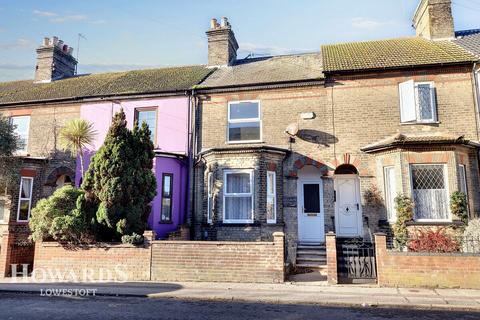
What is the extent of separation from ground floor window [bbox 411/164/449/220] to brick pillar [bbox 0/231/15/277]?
13.4m

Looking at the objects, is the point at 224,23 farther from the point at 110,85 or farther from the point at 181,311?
the point at 181,311

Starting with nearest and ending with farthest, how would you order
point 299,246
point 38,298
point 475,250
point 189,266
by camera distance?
point 38,298 < point 475,250 < point 189,266 < point 299,246

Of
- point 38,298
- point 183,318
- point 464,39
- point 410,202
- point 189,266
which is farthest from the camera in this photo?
point 464,39

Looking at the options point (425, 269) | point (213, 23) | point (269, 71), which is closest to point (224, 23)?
point (213, 23)

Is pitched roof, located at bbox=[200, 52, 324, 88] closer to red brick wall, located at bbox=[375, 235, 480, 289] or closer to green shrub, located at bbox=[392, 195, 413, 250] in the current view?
green shrub, located at bbox=[392, 195, 413, 250]

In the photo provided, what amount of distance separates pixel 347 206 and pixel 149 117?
9.46 meters

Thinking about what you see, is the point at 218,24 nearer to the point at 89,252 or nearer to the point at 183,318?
the point at 89,252

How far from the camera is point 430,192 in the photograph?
1194 centimetres

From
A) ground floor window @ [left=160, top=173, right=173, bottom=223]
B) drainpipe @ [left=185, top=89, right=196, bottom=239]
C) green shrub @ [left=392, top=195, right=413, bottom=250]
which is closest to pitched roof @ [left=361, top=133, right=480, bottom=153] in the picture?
green shrub @ [left=392, top=195, right=413, bottom=250]

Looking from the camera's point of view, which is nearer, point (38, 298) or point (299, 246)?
point (38, 298)

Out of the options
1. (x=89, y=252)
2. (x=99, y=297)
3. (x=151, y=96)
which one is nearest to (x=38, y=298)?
(x=99, y=297)

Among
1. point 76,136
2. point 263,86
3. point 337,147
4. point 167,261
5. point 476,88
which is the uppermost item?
point 263,86

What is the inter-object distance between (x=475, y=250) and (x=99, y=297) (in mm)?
9926

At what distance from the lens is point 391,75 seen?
45.4ft
